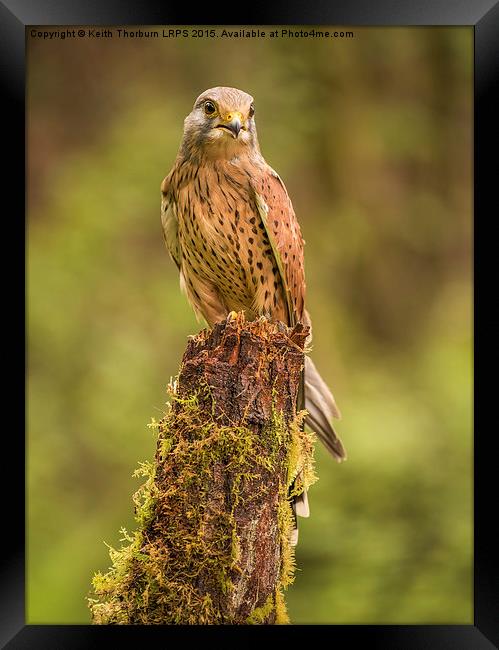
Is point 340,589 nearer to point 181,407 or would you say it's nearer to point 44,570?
point 44,570

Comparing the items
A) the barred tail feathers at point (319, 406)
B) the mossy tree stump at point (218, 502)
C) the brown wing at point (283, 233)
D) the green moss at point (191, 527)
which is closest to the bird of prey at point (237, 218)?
the brown wing at point (283, 233)

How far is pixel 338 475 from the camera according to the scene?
559 cm

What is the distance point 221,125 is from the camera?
4027 mm

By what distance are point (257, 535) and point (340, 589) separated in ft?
7.89

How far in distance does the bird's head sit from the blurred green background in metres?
0.88

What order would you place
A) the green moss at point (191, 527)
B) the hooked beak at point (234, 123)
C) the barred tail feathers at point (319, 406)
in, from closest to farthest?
1. the green moss at point (191, 527)
2. the hooked beak at point (234, 123)
3. the barred tail feathers at point (319, 406)

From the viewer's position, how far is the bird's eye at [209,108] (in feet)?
13.3

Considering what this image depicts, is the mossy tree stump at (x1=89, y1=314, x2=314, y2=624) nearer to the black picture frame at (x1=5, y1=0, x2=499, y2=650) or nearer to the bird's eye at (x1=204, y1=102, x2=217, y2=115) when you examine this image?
the black picture frame at (x1=5, y1=0, x2=499, y2=650)

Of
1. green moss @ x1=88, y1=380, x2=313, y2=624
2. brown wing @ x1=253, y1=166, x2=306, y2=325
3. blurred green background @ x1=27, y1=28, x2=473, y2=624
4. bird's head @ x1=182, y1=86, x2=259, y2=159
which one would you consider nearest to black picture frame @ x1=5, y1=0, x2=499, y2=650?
green moss @ x1=88, y1=380, x2=313, y2=624

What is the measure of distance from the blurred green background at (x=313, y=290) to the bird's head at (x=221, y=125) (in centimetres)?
88

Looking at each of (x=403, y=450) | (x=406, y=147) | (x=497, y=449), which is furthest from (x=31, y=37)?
(x=403, y=450)

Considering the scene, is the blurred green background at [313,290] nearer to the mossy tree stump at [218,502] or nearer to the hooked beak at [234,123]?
the hooked beak at [234,123]

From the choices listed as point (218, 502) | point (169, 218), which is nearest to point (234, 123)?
point (169, 218)
